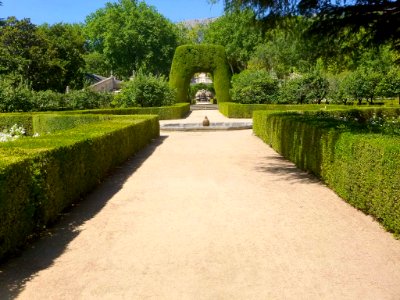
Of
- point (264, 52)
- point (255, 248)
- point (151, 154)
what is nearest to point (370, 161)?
point (255, 248)

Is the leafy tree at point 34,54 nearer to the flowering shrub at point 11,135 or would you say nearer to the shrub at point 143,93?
the shrub at point 143,93

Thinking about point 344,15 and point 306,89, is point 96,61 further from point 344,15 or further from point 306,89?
point 344,15

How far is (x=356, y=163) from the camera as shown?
6461mm

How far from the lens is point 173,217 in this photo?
247 inches

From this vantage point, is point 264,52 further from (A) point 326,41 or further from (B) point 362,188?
(B) point 362,188

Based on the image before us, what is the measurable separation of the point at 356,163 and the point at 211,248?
281 centimetres

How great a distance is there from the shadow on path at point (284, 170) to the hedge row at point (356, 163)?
0.52 ft

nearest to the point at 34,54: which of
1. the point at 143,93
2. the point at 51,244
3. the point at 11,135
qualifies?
the point at 143,93

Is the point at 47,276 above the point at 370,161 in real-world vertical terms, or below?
below

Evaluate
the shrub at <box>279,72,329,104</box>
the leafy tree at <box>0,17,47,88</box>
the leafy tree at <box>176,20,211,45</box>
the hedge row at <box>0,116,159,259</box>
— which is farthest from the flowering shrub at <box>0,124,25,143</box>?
the leafy tree at <box>176,20,211,45</box>

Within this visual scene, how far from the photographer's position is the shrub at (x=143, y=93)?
29484 millimetres

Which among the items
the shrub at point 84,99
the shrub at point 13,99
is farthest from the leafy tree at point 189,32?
the shrub at point 13,99

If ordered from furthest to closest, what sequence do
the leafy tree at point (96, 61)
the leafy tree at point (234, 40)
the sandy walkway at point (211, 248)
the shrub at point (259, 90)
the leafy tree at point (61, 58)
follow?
the leafy tree at point (96, 61) < the leafy tree at point (234, 40) < the leafy tree at point (61, 58) < the shrub at point (259, 90) < the sandy walkway at point (211, 248)

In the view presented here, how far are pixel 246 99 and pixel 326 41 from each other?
73.6 ft
